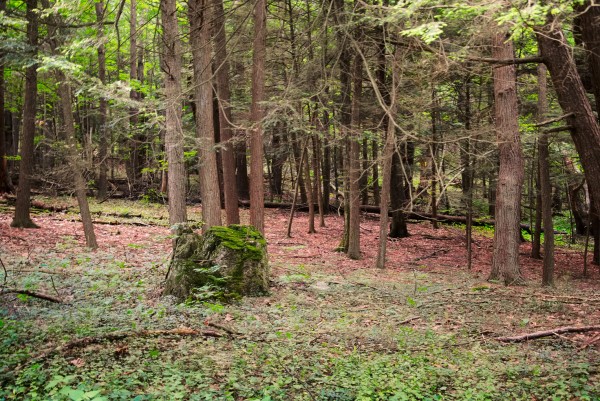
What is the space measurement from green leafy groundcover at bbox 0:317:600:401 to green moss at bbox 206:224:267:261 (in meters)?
2.76

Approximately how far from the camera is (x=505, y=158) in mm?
11078

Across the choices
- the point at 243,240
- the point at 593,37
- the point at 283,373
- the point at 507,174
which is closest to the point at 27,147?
the point at 243,240

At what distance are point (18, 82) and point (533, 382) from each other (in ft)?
81.0

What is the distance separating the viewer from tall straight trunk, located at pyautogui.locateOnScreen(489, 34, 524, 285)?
1094 centimetres

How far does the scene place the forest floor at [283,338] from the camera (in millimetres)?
4848

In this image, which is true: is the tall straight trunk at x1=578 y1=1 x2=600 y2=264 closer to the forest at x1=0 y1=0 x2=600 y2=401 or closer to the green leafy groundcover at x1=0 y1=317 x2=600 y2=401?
the forest at x1=0 y1=0 x2=600 y2=401

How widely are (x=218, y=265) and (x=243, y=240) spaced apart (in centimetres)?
77

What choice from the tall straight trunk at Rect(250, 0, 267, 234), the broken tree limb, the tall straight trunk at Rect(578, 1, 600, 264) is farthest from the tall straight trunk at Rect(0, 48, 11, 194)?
the tall straight trunk at Rect(578, 1, 600, 264)

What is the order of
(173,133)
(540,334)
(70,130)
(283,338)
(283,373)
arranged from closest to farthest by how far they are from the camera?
(283,373)
(283,338)
(540,334)
(173,133)
(70,130)

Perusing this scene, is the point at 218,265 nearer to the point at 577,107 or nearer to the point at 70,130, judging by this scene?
the point at 70,130

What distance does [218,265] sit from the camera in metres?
8.64

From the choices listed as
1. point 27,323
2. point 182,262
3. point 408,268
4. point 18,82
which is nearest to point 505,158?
point 408,268

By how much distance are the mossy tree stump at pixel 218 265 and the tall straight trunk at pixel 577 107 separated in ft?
17.9

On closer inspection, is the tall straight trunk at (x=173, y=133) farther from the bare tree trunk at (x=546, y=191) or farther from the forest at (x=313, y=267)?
the bare tree trunk at (x=546, y=191)
